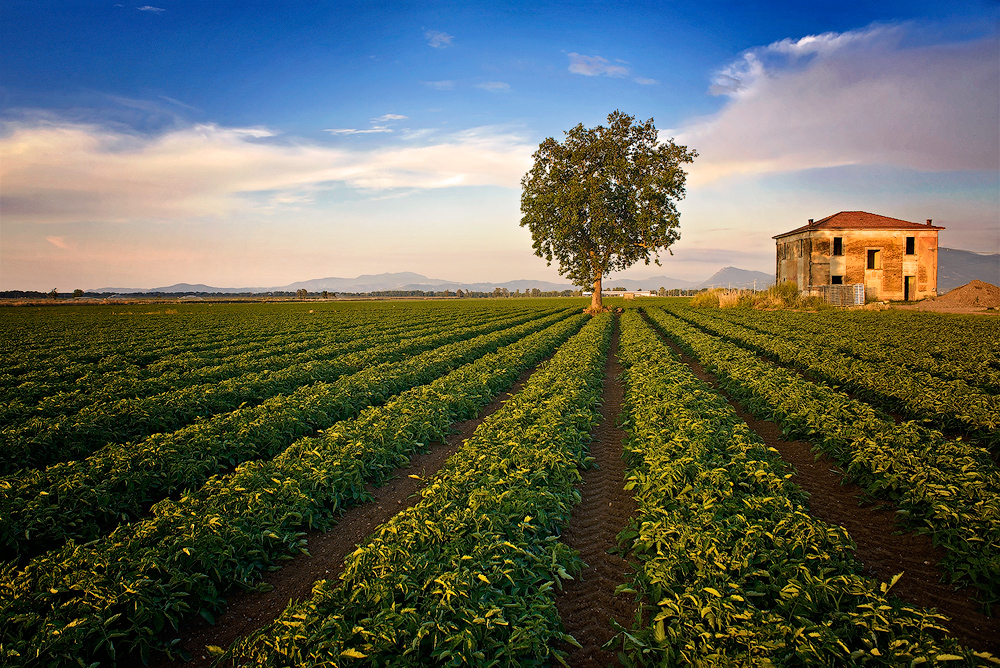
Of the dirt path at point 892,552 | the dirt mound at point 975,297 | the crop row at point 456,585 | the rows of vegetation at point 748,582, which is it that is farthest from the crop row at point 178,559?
the dirt mound at point 975,297

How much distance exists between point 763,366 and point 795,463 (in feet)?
19.1

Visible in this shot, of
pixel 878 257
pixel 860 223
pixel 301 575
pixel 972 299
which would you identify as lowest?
pixel 301 575

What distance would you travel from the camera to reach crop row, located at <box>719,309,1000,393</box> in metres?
12.7

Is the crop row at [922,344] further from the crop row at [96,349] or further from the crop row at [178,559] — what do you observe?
the crop row at [96,349]

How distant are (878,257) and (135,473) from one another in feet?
216

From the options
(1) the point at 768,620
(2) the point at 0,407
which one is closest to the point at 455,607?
(1) the point at 768,620

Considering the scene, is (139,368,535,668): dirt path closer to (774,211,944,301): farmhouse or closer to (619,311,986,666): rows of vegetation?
(619,311,986,666): rows of vegetation

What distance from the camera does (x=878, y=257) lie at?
49.2 m

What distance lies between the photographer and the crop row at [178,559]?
3670 mm

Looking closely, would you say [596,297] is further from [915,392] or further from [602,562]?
[602,562]

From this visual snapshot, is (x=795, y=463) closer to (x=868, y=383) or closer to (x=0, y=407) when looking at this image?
(x=868, y=383)

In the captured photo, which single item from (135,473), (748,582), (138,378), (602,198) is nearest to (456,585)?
(748,582)

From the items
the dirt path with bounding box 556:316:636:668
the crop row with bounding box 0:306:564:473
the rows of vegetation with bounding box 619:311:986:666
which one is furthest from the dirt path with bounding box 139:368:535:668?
the crop row with bounding box 0:306:564:473

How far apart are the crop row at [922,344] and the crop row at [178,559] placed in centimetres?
1586
